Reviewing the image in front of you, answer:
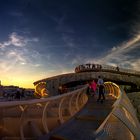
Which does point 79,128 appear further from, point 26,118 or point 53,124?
point 26,118

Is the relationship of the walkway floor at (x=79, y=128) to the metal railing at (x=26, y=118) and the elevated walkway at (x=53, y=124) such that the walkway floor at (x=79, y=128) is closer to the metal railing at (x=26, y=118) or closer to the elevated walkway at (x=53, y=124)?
the elevated walkway at (x=53, y=124)

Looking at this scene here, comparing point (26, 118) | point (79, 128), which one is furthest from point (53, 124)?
point (26, 118)

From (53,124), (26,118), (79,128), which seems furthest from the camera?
(79,128)

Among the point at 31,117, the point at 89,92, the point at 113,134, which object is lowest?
the point at 113,134

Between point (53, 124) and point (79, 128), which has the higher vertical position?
point (53, 124)

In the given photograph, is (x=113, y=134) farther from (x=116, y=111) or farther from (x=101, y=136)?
(x=101, y=136)

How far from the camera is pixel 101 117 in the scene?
1240cm

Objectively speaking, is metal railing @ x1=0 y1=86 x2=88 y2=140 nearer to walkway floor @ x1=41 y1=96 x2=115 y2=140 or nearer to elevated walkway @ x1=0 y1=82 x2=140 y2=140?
elevated walkway @ x1=0 y1=82 x2=140 y2=140

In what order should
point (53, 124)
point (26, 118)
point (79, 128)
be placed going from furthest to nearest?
point (79, 128), point (53, 124), point (26, 118)

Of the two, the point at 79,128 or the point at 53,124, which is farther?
the point at 79,128

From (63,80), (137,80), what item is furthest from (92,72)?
(137,80)

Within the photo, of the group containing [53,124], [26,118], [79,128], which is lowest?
[79,128]

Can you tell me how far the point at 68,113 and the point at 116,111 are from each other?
21.8ft

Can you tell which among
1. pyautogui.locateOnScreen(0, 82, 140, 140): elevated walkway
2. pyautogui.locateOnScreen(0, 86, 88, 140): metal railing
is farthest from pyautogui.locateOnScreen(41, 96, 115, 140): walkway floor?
pyautogui.locateOnScreen(0, 86, 88, 140): metal railing
